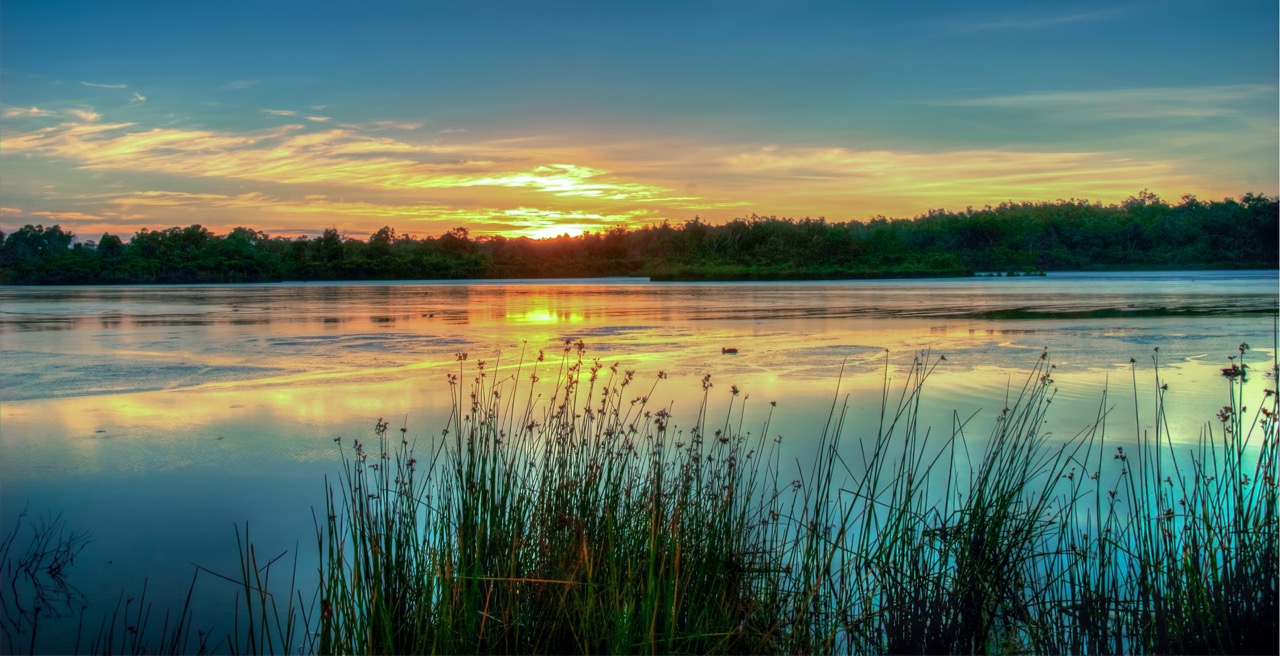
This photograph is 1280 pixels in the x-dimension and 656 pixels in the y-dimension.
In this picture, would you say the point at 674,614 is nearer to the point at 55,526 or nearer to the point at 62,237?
the point at 55,526

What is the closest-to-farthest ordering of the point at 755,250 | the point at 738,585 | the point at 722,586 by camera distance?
the point at 722,586 < the point at 738,585 < the point at 755,250

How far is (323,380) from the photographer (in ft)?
31.0

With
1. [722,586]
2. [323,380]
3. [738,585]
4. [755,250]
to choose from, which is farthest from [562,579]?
[755,250]

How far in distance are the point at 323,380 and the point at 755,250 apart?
51.3 meters

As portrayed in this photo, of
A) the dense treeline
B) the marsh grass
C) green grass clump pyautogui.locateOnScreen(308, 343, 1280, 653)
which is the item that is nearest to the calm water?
the marsh grass

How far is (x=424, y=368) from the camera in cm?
1037

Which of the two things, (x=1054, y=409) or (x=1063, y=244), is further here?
(x=1063, y=244)

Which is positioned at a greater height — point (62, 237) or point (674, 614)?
point (62, 237)

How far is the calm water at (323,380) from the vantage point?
499 centimetres

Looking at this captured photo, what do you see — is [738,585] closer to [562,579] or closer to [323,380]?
[562,579]

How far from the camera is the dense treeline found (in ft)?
144

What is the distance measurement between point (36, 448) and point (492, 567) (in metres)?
4.73

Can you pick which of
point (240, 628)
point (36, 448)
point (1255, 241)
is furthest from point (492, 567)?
point (1255, 241)

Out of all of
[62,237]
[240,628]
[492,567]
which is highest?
[62,237]
